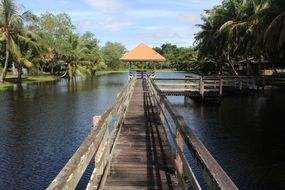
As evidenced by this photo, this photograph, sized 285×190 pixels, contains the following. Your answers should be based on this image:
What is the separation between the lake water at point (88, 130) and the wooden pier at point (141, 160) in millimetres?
3408

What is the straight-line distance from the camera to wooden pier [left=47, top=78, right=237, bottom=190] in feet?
11.8

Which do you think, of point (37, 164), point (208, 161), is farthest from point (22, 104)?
point (208, 161)

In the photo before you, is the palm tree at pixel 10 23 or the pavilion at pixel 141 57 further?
the palm tree at pixel 10 23

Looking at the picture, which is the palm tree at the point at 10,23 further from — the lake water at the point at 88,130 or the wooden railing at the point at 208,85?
the wooden railing at the point at 208,85

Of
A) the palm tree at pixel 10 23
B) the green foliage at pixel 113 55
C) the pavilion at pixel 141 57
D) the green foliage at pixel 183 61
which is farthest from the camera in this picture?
the green foliage at pixel 113 55

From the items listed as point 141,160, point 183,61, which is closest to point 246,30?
point 141,160

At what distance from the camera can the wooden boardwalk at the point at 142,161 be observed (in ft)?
24.2

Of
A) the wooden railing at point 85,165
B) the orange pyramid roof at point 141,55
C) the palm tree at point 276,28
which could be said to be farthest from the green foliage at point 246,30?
the wooden railing at point 85,165

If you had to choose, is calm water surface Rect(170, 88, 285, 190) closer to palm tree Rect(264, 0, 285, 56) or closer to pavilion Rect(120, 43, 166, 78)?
palm tree Rect(264, 0, 285, 56)

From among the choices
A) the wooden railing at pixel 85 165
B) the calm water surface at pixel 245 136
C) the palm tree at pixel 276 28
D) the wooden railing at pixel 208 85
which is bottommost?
the calm water surface at pixel 245 136

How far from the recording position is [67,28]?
9275 centimetres

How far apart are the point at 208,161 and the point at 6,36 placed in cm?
5359

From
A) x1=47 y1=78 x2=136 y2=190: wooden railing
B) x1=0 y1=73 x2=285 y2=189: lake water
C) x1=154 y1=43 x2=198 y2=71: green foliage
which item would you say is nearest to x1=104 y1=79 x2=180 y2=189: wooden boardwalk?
x1=47 y1=78 x2=136 y2=190: wooden railing

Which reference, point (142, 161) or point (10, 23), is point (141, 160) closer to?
point (142, 161)
